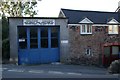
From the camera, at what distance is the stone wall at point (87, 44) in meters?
28.7

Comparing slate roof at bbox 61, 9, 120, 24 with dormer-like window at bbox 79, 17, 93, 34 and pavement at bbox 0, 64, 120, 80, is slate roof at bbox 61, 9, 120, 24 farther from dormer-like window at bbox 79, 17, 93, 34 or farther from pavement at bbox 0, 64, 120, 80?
pavement at bbox 0, 64, 120, 80

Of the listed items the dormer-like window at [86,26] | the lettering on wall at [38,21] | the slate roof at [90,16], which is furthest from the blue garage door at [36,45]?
the dormer-like window at [86,26]

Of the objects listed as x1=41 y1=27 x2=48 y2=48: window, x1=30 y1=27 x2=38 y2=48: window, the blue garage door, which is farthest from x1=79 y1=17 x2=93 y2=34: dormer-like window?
x1=30 y1=27 x2=38 y2=48: window

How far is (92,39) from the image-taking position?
29.5 metres

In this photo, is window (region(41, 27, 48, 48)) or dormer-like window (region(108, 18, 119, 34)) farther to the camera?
dormer-like window (region(108, 18, 119, 34))

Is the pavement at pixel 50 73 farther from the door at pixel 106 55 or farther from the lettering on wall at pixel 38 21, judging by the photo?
the door at pixel 106 55

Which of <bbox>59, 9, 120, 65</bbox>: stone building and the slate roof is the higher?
the slate roof

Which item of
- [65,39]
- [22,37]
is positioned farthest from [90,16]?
[22,37]

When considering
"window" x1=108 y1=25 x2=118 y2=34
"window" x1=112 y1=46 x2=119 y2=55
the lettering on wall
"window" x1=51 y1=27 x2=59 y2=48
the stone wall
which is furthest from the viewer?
"window" x1=112 y1=46 x2=119 y2=55

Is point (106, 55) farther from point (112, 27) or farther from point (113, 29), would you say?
point (112, 27)

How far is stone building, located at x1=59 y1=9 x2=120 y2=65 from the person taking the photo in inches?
1133

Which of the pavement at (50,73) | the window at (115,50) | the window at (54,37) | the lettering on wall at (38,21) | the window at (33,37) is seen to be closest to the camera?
the pavement at (50,73)

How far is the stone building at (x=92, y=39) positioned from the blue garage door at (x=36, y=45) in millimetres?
1637

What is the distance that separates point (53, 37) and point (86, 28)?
10.7 ft
